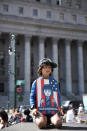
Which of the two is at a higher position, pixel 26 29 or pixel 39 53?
pixel 26 29

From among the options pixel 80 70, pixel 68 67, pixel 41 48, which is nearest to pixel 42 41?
pixel 41 48

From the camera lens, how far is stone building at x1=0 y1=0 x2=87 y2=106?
158 ft

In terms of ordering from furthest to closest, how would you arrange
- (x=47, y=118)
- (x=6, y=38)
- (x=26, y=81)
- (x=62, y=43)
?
(x=62, y=43) → (x=6, y=38) → (x=26, y=81) → (x=47, y=118)

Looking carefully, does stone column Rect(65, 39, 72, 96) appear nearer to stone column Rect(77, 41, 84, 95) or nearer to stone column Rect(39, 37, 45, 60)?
stone column Rect(77, 41, 84, 95)

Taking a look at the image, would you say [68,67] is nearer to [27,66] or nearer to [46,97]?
[27,66]

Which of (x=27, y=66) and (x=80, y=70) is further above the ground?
(x=27, y=66)

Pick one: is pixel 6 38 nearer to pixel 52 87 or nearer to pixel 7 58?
pixel 7 58

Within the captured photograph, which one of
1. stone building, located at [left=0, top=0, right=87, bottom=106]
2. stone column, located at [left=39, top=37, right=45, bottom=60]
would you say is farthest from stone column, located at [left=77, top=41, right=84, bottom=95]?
stone column, located at [left=39, top=37, right=45, bottom=60]

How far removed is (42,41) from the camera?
50656 millimetres

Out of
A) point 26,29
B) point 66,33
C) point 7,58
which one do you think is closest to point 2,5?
point 26,29

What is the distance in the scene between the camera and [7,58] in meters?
51.1

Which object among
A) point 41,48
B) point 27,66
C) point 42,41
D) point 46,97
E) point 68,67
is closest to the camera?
point 46,97

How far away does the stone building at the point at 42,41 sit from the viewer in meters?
48.2

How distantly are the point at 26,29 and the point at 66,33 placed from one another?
30.1 ft
